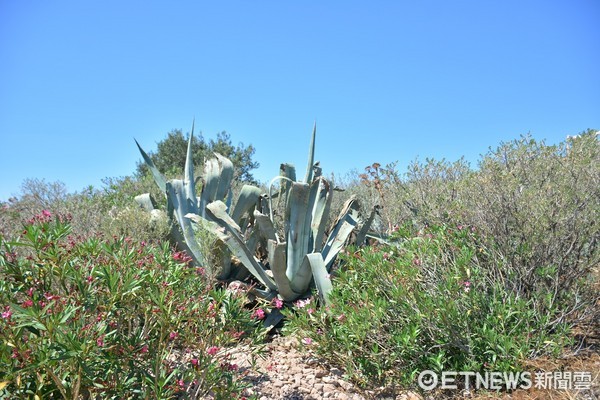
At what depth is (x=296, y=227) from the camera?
4227 mm

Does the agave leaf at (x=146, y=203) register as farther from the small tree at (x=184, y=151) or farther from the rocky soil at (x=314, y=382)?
the small tree at (x=184, y=151)

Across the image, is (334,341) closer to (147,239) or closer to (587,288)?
(587,288)

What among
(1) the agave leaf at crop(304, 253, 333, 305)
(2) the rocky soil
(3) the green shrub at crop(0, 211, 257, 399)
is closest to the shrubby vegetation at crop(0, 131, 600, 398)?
(3) the green shrub at crop(0, 211, 257, 399)

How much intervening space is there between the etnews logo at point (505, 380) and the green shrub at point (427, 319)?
0.06 metres

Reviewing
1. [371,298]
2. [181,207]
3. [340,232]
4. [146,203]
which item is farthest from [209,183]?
[371,298]

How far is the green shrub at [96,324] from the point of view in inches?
63.4

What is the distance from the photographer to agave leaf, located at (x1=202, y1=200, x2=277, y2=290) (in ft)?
13.8

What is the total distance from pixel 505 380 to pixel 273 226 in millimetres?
2514

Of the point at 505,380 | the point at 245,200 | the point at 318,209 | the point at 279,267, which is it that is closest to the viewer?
the point at 505,380

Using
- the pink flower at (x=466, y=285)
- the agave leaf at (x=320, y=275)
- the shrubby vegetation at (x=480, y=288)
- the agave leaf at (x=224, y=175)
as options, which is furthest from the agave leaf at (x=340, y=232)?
the pink flower at (x=466, y=285)

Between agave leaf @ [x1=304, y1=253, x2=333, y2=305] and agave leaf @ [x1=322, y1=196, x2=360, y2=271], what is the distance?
1.79 feet

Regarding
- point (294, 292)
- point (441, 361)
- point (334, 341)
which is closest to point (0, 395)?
point (334, 341)

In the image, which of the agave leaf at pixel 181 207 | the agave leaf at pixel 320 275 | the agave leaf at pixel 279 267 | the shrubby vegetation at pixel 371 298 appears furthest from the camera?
the agave leaf at pixel 181 207

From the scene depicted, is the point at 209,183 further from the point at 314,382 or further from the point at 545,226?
the point at 545,226
